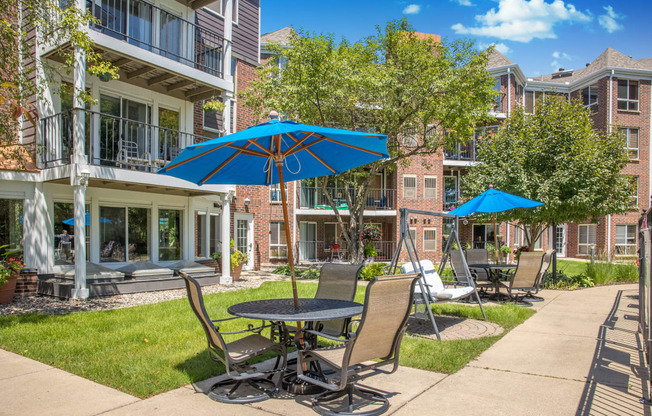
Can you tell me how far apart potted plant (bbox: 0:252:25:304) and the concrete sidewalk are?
4.32 meters

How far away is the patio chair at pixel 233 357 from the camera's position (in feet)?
13.1

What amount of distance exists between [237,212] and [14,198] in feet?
28.1

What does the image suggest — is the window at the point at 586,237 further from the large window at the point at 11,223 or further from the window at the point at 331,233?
the large window at the point at 11,223

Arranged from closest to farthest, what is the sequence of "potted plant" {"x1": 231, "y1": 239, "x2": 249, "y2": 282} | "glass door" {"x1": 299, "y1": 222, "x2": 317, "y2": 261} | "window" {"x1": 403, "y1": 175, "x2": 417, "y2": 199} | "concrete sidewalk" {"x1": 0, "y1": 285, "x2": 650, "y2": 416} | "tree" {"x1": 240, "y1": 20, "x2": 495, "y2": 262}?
"concrete sidewalk" {"x1": 0, "y1": 285, "x2": 650, "y2": 416} → "potted plant" {"x1": 231, "y1": 239, "x2": 249, "y2": 282} → "tree" {"x1": 240, "y1": 20, "x2": 495, "y2": 262} → "glass door" {"x1": 299, "y1": 222, "x2": 317, "y2": 261} → "window" {"x1": 403, "y1": 175, "x2": 417, "y2": 199}

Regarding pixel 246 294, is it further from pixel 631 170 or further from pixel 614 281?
pixel 631 170

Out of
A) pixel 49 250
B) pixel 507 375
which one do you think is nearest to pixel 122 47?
pixel 49 250

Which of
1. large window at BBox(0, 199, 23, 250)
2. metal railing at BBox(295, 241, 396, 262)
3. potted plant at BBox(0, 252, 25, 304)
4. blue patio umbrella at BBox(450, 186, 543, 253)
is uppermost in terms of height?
blue patio umbrella at BBox(450, 186, 543, 253)

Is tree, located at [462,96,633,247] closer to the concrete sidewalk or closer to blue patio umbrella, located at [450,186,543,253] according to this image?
blue patio umbrella, located at [450,186,543,253]

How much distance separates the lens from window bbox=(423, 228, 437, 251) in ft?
86.0

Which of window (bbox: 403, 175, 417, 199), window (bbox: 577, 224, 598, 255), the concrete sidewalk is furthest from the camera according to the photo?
window (bbox: 577, 224, 598, 255)

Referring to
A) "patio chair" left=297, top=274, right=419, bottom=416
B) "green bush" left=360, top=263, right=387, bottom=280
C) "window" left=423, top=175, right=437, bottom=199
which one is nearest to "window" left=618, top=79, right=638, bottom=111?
"window" left=423, top=175, right=437, bottom=199

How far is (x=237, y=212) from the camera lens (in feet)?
60.3

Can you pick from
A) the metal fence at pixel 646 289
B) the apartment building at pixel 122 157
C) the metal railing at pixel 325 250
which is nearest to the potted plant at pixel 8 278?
the apartment building at pixel 122 157

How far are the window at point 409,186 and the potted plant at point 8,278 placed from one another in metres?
19.8
